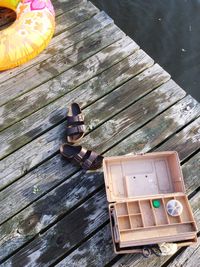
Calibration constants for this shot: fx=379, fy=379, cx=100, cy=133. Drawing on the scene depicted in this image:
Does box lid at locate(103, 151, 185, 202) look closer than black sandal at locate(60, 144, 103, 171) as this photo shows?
Yes

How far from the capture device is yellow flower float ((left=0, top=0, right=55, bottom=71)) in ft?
11.8

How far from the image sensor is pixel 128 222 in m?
2.72

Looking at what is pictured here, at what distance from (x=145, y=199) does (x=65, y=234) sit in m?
0.67

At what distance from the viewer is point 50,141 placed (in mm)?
3365

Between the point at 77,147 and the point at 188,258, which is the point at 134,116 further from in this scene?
the point at 188,258

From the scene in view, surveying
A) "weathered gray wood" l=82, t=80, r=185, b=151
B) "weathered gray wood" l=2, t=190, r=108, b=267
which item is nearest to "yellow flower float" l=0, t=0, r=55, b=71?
"weathered gray wood" l=82, t=80, r=185, b=151

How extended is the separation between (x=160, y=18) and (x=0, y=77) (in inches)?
97.6

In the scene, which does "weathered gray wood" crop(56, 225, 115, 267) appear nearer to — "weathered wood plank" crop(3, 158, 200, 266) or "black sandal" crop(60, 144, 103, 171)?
"weathered wood plank" crop(3, 158, 200, 266)

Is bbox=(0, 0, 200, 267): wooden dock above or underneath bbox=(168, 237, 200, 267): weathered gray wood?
above

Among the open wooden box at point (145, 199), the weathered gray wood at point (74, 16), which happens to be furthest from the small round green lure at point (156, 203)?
the weathered gray wood at point (74, 16)

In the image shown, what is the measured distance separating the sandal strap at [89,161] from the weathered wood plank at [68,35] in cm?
124

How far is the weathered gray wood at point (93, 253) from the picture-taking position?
2.80 m

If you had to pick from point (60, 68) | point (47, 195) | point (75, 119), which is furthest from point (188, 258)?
point (60, 68)

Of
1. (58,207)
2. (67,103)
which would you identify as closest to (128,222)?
(58,207)
